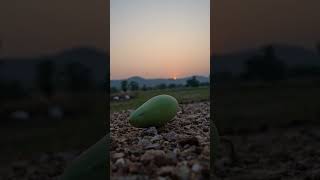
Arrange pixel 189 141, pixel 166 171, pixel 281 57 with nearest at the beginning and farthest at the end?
pixel 166 171 → pixel 189 141 → pixel 281 57

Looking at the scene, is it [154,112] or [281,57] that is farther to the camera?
[281,57]

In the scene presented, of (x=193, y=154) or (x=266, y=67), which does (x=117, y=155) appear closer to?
(x=193, y=154)

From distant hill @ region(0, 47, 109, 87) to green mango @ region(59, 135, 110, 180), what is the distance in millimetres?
383

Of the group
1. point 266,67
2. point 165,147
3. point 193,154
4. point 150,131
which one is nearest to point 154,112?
point 150,131

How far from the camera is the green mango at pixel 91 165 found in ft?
8.01

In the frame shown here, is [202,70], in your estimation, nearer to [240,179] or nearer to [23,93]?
[240,179]

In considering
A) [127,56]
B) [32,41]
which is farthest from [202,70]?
[32,41]

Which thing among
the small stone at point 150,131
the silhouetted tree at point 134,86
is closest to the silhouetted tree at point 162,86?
the silhouetted tree at point 134,86

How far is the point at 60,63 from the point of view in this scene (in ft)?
8.42

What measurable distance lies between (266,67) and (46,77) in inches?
53.2

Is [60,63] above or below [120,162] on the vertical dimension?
above

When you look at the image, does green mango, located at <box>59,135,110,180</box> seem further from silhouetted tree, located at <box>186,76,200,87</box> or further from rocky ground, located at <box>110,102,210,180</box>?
silhouetted tree, located at <box>186,76,200,87</box>

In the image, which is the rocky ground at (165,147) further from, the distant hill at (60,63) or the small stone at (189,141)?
the distant hill at (60,63)

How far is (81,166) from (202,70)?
0.88m
